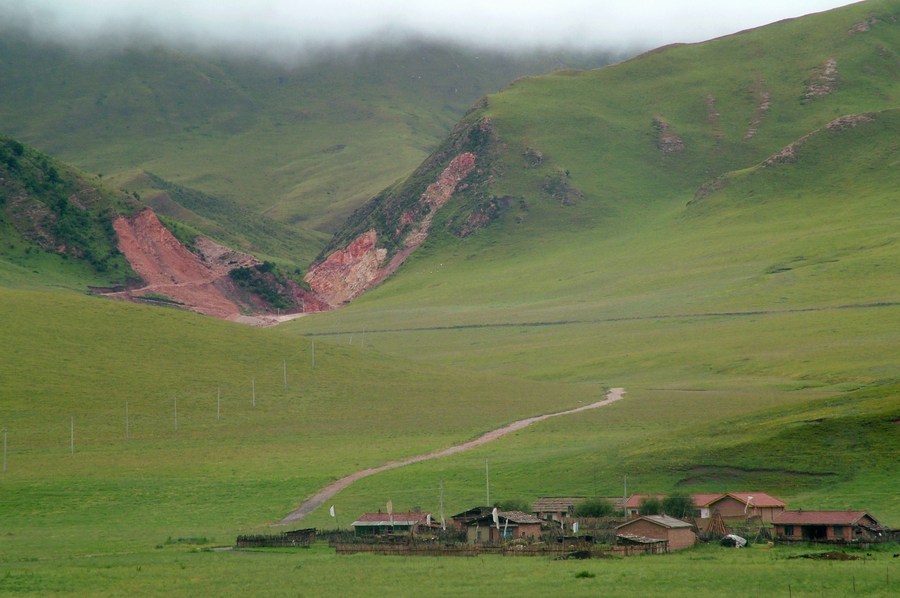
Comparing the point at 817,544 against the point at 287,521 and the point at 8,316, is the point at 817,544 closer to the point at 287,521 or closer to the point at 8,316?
the point at 287,521

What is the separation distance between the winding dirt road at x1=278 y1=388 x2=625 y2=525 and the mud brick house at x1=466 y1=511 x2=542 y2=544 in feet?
41.8

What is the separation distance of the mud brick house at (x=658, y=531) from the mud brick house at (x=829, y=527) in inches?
149

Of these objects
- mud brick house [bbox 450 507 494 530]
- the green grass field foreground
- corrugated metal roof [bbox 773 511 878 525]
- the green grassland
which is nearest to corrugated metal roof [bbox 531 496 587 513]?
the green grassland

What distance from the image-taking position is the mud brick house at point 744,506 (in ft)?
221

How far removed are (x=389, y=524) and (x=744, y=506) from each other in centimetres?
1606

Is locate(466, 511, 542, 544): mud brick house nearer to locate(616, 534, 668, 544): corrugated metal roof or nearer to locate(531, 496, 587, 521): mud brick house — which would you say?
locate(531, 496, 587, 521): mud brick house

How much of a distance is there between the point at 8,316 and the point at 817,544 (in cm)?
8656

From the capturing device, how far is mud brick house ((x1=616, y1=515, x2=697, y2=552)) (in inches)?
2392

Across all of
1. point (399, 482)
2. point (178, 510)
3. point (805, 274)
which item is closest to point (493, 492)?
point (399, 482)

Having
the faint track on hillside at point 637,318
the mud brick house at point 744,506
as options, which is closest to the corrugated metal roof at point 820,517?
the mud brick house at point 744,506

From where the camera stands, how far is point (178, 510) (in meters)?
78.6

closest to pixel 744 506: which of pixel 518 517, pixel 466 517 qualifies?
pixel 518 517

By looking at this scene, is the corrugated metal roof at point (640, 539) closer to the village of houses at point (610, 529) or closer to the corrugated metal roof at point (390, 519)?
the village of houses at point (610, 529)

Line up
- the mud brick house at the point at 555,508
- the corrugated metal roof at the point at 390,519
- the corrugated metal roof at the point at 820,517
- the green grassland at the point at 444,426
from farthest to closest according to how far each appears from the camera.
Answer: the mud brick house at the point at 555,508 → the corrugated metal roof at the point at 390,519 → the corrugated metal roof at the point at 820,517 → the green grassland at the point at 444,426
